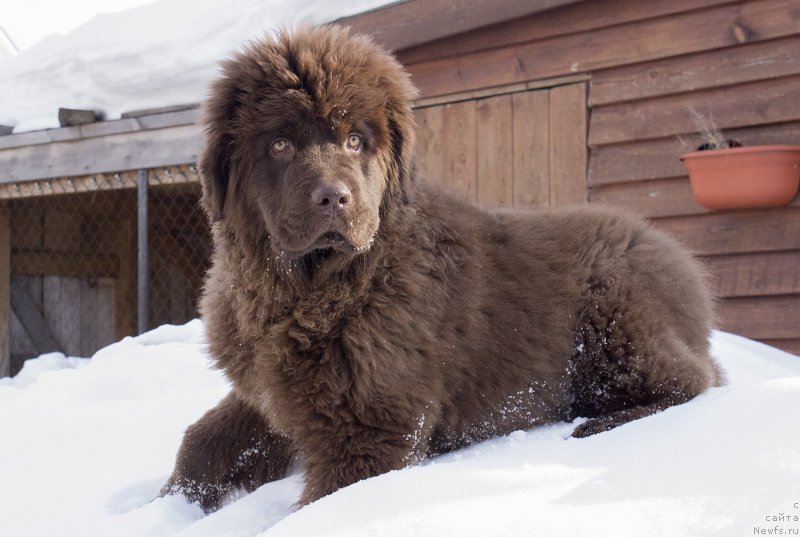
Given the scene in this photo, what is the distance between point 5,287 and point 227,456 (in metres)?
6.52

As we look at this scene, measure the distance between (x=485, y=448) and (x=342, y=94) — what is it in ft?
4.07

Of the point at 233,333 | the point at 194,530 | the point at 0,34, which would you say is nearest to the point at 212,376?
the point at 233,333

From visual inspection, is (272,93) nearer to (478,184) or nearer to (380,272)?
(380,272)

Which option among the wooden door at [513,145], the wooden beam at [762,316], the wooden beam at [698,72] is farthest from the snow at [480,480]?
the wooden door at [513,145]

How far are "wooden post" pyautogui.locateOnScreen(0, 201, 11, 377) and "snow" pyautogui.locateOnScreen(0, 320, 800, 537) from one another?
4762 mm

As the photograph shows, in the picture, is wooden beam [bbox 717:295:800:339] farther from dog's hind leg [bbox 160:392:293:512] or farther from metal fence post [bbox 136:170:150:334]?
metal fence post [bbox 136:170:150:334]

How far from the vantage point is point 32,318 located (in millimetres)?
8844

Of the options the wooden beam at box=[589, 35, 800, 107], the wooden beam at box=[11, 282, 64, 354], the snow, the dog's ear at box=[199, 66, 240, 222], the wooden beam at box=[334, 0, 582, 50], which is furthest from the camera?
the wooden beam at box=[11, 282, 64, 354]

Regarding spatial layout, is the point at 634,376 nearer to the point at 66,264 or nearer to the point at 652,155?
the point at 652,155

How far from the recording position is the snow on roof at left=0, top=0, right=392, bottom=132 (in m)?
6.90

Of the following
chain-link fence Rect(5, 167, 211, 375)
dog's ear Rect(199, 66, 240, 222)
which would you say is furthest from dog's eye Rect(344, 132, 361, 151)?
chain-link fence Rect(5, 167, 211, 375)

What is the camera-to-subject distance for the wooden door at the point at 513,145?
5512 millimetres

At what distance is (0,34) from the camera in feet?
53.2

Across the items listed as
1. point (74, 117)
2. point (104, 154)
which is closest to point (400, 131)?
point (104, 154)
